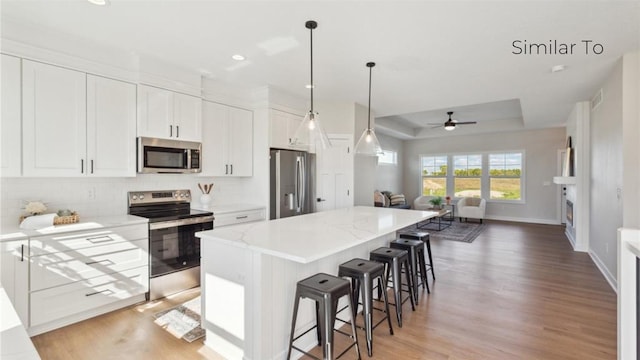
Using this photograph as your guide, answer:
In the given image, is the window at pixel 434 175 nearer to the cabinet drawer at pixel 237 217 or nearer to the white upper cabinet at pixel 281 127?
the white upper cabinet at pixel 281 127

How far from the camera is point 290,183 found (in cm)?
452

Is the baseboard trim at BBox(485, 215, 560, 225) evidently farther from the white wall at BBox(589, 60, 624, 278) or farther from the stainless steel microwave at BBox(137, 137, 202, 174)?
the stainless steel microwave at BBox(137, 137, 202, 174)

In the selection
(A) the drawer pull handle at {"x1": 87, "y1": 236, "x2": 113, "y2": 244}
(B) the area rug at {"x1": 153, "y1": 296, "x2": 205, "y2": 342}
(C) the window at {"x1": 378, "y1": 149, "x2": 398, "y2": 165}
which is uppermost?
(C) the window at {"x1": 378, "y1": 149, "x2": 398, "y2": 165}

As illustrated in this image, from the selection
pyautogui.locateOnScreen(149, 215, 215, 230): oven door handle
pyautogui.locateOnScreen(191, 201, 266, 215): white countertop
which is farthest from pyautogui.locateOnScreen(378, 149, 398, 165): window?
pyautogui.locateOnScreen(149, 215, 215, 230): oven door handle

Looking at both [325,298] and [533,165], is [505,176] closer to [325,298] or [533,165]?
[533,165]

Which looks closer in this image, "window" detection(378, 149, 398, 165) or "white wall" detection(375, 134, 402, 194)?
"white wall" detection(375, 134, 402, 194)

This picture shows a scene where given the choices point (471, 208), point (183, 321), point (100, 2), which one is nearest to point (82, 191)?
point (183, 321)

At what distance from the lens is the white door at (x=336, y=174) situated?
511cm

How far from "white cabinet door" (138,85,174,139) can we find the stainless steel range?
760 millimetres

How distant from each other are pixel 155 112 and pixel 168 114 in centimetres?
14

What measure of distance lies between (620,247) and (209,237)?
256cm

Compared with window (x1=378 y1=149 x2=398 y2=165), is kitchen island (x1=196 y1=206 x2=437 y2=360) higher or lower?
lower

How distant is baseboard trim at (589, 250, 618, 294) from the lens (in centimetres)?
347

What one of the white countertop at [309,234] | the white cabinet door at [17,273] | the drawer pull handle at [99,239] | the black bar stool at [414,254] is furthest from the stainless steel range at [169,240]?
the black bar stool at [414,254]
